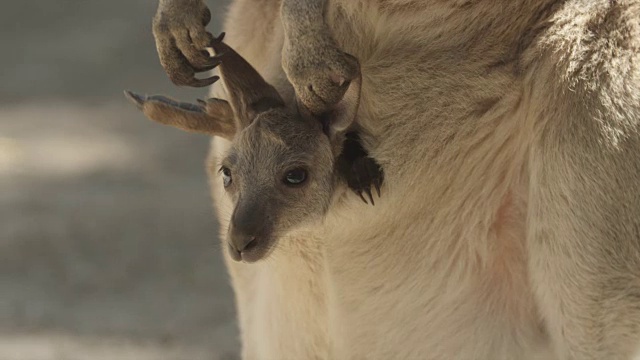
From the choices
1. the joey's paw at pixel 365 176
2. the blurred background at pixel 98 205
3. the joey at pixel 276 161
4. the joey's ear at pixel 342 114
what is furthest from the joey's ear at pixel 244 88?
the blurred background at pixel 98 205

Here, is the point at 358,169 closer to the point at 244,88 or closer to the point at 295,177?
the point at 295,177

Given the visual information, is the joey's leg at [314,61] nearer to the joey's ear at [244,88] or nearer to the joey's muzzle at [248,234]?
the joey's ear at [244,88]

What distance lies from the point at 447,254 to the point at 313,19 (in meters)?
0.67

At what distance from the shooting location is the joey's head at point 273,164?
9.05 ft

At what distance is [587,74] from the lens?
9.22 feet

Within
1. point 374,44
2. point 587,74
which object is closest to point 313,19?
point 374,44

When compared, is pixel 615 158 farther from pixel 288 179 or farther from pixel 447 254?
pixel 288 179

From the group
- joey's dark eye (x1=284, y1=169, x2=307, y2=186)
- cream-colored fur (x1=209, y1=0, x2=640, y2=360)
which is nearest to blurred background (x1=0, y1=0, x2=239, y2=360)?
cream-colored fur (x1=209, y1=0, x2=640, y2=360)

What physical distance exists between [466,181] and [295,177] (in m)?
0.45

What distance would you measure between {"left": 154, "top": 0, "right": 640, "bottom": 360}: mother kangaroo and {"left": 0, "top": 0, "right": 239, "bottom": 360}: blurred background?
5.24 feet

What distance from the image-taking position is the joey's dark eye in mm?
2807

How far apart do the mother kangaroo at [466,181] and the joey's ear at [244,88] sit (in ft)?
0.16

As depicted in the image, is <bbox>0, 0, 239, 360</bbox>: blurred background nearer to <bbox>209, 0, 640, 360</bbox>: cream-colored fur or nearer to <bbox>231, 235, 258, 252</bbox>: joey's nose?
<bbox>209, 0, 640, 360</bbox>: cream-colored fur

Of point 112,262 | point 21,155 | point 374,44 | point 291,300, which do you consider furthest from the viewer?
point 21,155
